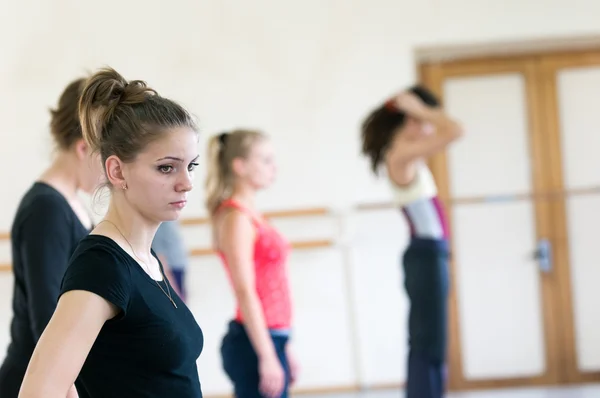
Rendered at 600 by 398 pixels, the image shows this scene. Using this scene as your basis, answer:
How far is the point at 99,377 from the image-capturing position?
3.99ft

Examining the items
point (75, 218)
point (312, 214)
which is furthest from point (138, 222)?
point (312, 214)

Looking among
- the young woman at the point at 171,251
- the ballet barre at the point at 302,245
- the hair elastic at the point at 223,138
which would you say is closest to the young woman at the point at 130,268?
the hair elastic at the point at 223,138

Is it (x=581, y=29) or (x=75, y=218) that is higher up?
(x=581, y=29)

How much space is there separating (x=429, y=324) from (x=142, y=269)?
1919 mm

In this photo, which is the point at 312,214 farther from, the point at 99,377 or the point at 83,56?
the point at 99,377

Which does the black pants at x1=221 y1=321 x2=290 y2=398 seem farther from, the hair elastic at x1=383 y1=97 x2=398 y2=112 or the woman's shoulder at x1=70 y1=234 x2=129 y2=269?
the woman's shoulder at x1=70 y1=234 x2=129 y2=269

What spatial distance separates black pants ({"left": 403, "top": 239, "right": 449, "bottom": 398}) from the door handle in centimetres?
218

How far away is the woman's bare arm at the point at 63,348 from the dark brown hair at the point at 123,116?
→ 25cm

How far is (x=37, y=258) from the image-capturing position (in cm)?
176

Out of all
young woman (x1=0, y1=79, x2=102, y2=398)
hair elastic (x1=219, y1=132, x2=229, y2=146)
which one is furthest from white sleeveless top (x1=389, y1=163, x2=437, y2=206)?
young woman (x1=0, y1=79, x2=102, y2=398)

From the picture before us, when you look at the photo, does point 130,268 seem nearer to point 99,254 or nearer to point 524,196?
point 99,254

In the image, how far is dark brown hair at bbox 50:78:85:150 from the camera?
1.92 meters

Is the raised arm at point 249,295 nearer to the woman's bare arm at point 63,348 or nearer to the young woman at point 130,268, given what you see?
the young woman at point 130,268

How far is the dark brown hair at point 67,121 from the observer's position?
6.31 ft
